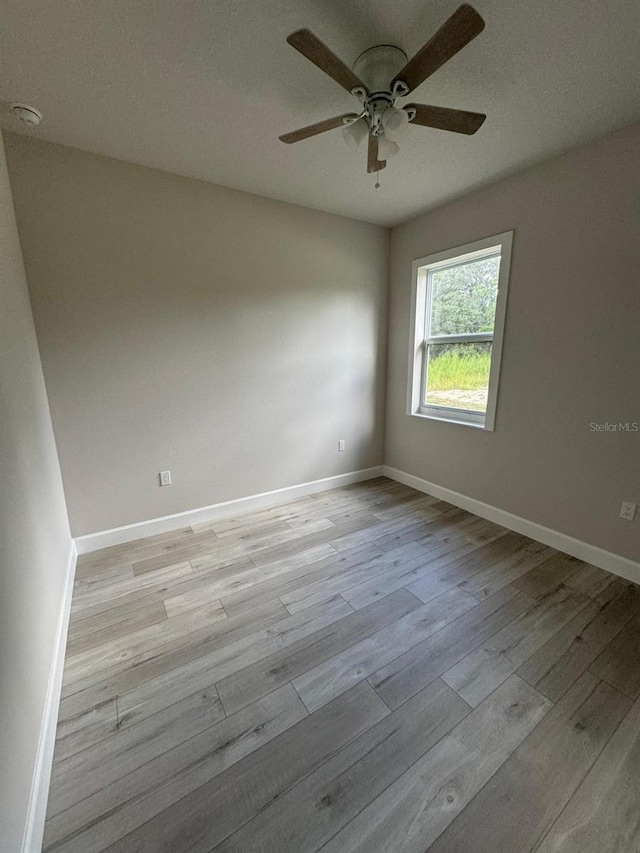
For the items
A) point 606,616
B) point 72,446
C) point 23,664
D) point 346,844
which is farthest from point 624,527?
point 72,446

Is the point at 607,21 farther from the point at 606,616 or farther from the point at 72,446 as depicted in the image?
the point at 72,446

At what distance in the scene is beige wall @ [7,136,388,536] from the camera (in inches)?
82.4

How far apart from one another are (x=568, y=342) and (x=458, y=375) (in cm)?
92

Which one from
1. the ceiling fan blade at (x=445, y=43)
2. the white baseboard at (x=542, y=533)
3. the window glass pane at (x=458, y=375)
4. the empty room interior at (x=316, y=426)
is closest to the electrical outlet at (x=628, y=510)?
the empty room interior at (x=316, y=426)

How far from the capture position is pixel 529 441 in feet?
8.12

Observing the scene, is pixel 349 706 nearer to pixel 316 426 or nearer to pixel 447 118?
pixel 316 426

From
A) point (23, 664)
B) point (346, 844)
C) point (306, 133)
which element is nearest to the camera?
point (346, 844)

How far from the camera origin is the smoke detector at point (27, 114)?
1651 millimetres

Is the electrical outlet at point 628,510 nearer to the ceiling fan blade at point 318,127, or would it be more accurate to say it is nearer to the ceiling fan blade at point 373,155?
Answer: the ceiling fan blade at point 373,155

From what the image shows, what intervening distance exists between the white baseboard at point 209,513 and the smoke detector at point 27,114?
7.94 ft

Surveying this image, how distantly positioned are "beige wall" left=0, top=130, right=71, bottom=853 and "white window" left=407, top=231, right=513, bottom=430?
9.45ft

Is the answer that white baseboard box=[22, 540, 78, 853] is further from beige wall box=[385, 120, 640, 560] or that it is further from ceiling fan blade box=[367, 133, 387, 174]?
beige wall box=[385, 120, 640, 560]

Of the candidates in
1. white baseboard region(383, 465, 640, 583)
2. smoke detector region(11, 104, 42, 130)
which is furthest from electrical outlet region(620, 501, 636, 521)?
smoke detector region(11, 104, 42, 130)

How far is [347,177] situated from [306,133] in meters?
0.97
